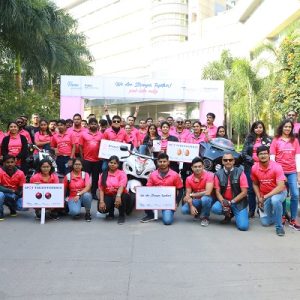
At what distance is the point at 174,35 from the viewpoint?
71625 millimetres

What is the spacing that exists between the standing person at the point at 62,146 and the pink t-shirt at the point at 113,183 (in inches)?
82.3

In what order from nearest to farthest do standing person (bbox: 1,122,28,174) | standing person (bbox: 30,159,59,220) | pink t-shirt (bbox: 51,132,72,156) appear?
standing person (bbox: 30,159,59,220) → standing person (bbox: 1,122,28,174) → pink t-shirt (bbox: 51,132,72,156)

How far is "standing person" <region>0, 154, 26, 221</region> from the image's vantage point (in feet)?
23.9

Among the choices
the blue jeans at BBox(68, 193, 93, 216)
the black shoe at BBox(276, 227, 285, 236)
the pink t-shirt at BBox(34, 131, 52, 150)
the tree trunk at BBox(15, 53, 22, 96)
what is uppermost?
the tree trunk at BBox(15, 53, 22, 96)

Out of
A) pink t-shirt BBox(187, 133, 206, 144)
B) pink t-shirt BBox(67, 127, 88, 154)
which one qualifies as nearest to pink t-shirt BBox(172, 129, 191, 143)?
pink t-shirt BBox(187, 133, 206, 144)

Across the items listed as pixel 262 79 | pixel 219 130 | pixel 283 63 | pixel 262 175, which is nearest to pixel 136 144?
pixel 219 130

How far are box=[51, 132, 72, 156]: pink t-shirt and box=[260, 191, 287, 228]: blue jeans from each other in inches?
166

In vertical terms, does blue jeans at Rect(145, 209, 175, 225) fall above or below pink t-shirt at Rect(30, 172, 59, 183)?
below

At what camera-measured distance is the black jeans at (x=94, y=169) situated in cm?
874

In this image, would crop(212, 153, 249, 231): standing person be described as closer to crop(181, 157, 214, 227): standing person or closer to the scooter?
crop(181, 157, 214, 227): standing person

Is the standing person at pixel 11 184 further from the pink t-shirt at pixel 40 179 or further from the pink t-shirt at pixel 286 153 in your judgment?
the pink t-shirt at pixel 286 153

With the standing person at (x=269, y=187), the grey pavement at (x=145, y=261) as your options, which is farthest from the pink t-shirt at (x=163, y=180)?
the standing person at (x=269, y=187)

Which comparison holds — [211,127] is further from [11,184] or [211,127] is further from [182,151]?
[11,184]

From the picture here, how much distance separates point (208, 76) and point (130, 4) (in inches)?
2002
